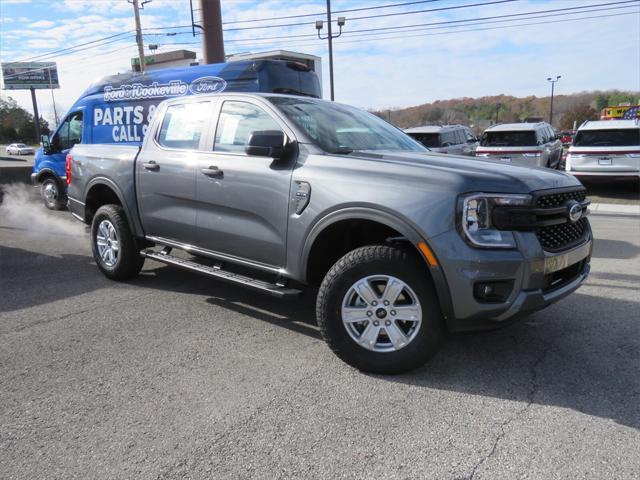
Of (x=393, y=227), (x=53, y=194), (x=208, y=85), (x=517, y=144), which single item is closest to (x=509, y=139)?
(x=517, y=144)

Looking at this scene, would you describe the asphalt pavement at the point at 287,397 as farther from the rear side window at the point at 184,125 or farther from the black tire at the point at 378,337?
the rear side window at the point at 184,125

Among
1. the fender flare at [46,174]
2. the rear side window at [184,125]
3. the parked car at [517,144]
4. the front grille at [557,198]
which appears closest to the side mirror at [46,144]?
the fender flare at [46,174]

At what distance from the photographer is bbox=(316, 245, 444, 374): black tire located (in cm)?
336

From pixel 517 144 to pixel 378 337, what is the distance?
13.2 meters

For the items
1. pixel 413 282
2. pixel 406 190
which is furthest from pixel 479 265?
pixel 406 190

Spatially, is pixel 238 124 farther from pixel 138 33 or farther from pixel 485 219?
pixel 138 33

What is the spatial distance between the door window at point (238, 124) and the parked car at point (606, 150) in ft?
39.1

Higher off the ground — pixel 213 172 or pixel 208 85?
pixel 208 85

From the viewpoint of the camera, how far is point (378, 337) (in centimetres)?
355

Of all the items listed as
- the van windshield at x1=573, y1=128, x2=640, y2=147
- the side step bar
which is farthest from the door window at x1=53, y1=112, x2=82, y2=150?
the van windshield at x1=573, y1=128, x2=640, y2=147

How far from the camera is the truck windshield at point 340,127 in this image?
418 centimetres

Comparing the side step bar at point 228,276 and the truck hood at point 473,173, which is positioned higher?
the truck hood at point 473,173

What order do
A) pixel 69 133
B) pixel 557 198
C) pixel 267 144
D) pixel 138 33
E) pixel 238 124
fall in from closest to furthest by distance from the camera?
1. pixel 557 198
2. pixel 267 144
3. pixel 238 124
4. pixel 69 133
5. pixel 138 33

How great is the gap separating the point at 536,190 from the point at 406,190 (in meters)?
0.79
